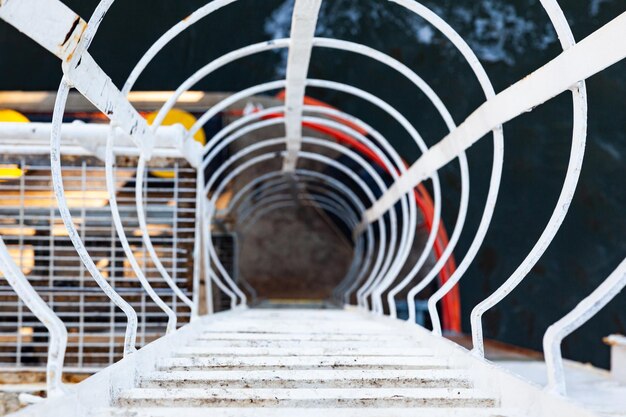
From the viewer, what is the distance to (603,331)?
13.7m

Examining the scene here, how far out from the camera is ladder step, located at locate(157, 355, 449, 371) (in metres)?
3.62

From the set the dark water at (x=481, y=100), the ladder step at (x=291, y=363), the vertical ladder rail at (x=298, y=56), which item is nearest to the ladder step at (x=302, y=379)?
the ladder step at (x=291, y=363)

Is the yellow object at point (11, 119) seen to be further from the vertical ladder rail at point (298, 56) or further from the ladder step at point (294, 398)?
the ladder step at point (294, 398)

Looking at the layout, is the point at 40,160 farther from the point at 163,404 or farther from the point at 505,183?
the point at 505,183

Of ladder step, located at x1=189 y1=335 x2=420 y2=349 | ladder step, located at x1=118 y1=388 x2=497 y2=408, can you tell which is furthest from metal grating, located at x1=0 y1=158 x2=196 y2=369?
ladder step, located at x1=118 y1=388 x2=497 y2=408

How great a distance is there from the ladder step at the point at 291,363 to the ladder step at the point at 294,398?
1.69ft

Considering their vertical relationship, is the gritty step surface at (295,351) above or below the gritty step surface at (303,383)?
above

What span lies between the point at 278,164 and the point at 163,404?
35.3 ft

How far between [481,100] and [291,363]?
1060 cm

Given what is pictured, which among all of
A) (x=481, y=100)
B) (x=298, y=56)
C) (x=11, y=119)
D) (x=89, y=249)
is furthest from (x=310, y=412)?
(x=481, y=100)

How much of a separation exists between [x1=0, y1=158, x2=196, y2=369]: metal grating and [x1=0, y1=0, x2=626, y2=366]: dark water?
15.0 ft

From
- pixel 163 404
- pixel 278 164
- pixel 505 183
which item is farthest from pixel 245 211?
pixel 163 404

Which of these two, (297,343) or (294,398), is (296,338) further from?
(294,398)

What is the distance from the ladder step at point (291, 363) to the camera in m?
3.62
